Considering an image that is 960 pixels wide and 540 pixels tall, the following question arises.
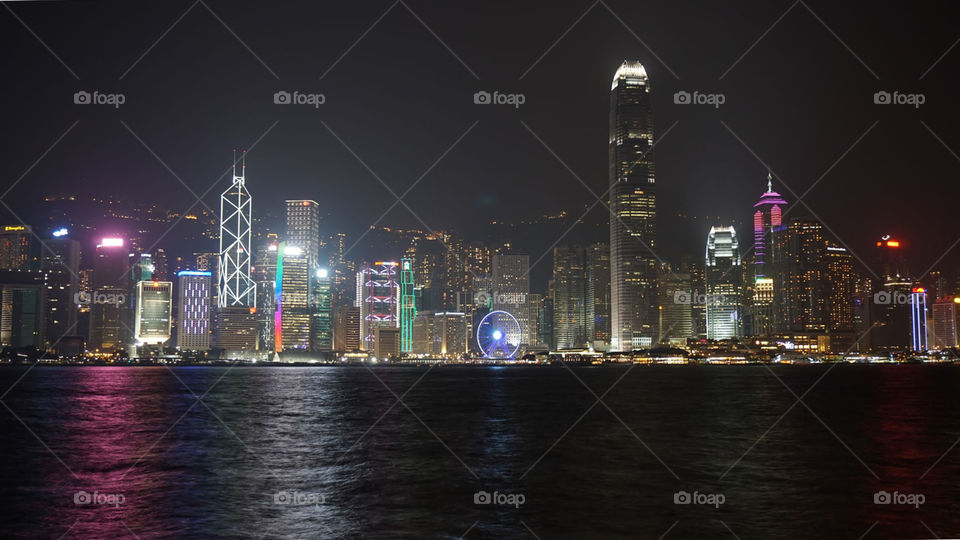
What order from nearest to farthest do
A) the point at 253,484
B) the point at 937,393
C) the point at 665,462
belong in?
the point at 253,484
the point at 665,462
the point at 937,393

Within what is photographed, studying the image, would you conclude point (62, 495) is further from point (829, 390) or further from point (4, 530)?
point (829, 390)

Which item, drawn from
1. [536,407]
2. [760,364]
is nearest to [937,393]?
[536,407]

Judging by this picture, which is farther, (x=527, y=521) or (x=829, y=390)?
(x=829, y=390)

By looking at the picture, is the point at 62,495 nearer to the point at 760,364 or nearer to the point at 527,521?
the point at 527,521

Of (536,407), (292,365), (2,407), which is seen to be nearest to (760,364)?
(292,365)

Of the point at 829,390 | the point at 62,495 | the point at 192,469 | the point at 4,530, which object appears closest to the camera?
the point at 4,530

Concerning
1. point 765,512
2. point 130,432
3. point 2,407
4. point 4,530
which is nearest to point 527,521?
point 765,512

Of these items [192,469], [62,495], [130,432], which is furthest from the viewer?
[130,432]

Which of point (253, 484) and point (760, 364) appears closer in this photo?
point (253, 484)

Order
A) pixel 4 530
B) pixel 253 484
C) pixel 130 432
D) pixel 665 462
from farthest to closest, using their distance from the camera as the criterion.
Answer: pixel 130 432
pixel 665 462
pixel 253 484
pixel 4 530
